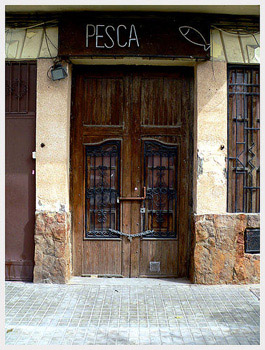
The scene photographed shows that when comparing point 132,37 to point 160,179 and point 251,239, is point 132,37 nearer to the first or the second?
point 160,179

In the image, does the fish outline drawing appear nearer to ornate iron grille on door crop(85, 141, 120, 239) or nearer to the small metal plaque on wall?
ornate iron grille on door crop(85, 141, 120, 239)

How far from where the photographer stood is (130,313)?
488cm

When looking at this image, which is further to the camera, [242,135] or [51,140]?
[242,135]

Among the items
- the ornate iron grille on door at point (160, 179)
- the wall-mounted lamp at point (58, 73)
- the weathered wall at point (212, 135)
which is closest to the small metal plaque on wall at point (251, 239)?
the weathered wall at point (212, 135)

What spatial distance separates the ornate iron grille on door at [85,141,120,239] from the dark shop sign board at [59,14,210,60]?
1385mm

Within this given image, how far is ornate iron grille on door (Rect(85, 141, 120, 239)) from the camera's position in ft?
20.6

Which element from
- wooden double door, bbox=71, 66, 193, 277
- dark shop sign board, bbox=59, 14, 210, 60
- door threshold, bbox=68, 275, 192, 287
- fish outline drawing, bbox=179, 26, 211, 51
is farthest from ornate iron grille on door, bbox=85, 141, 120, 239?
fish outline drawing, bbox=179, 26, 211, 51

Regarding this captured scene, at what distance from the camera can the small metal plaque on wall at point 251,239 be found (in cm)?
598

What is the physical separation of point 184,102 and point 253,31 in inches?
55.2

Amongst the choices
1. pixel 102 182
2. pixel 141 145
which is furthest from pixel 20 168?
pixel 141 145

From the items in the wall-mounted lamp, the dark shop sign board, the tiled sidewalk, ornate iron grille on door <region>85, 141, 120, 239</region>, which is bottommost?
the tiled sidewalk

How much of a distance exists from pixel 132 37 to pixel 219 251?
129 inches

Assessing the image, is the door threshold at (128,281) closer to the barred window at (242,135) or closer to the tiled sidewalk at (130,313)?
the tiled sidewalk at (130,313)

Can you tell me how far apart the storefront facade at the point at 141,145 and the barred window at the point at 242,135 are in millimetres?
15
